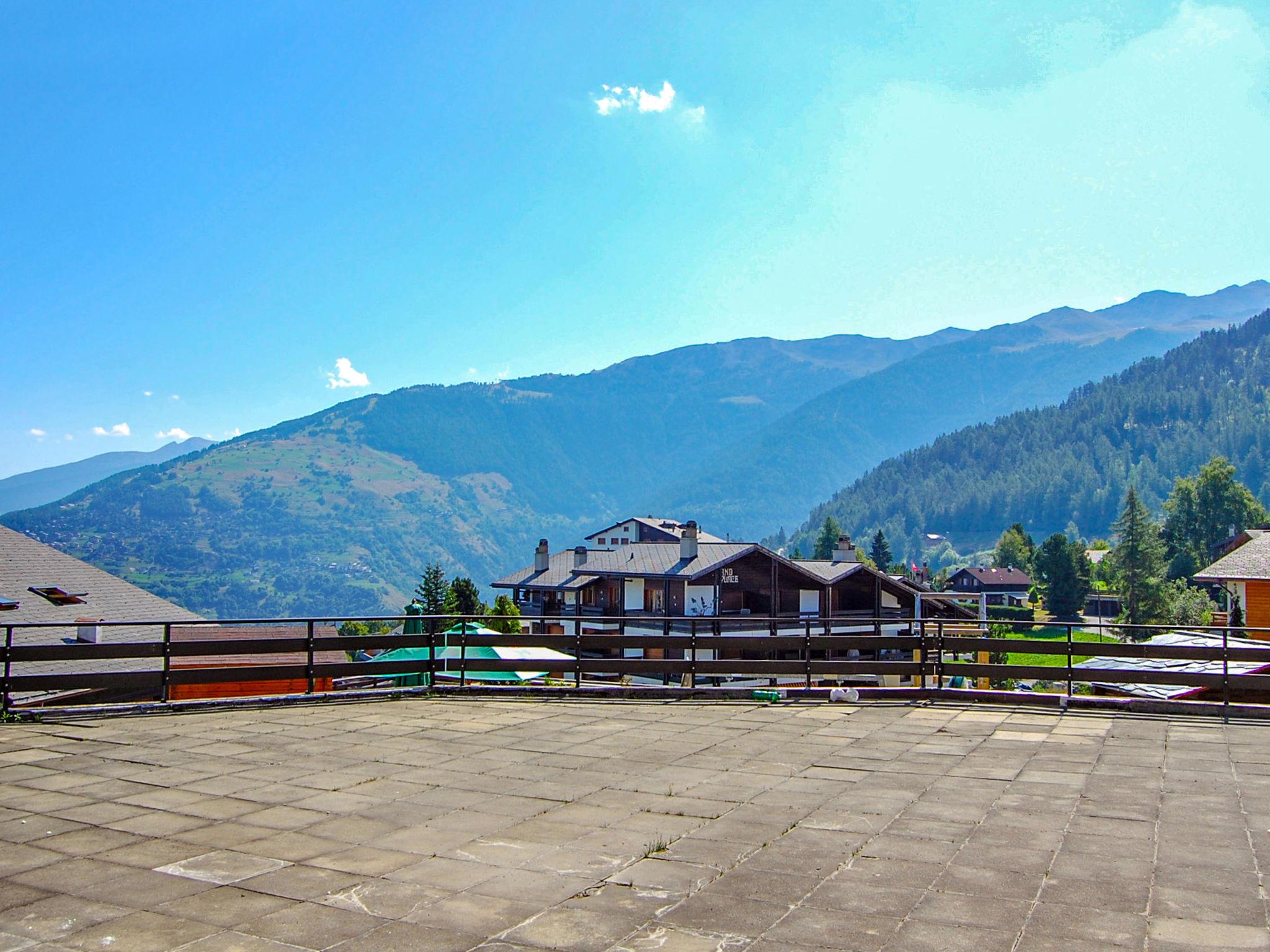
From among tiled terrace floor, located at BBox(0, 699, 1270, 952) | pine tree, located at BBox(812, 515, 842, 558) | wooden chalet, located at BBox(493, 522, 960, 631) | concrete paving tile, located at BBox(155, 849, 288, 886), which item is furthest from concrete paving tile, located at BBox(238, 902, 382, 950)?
pine tree, located at BBox(812, 515, 842, 558)

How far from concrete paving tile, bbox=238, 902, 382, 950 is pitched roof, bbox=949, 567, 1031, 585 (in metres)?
146

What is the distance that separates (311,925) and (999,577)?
490 ft

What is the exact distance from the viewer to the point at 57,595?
2309 centimetres

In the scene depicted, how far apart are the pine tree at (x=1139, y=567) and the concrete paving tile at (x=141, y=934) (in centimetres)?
10458

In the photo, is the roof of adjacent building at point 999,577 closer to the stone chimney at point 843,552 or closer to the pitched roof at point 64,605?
the stone chimney at point 843,552

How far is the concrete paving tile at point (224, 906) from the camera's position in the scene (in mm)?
4988

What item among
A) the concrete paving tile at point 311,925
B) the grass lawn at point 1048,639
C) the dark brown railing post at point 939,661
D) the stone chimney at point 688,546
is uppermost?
the stone chimney at point 688,546

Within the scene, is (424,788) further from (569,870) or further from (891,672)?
(891,672)

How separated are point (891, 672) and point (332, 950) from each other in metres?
10.4

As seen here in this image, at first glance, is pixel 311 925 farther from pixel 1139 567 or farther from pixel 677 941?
pixel 1139 567

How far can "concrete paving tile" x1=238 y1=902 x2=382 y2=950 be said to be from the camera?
473 centimetres

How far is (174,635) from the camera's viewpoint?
29469 millimetres

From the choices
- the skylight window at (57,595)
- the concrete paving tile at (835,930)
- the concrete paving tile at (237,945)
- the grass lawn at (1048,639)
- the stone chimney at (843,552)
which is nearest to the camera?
the concrete paving tile at (237,945)

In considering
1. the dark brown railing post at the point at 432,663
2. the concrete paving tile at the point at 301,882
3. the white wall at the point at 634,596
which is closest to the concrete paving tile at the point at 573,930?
the concrete paving tile at the point at 301,882
